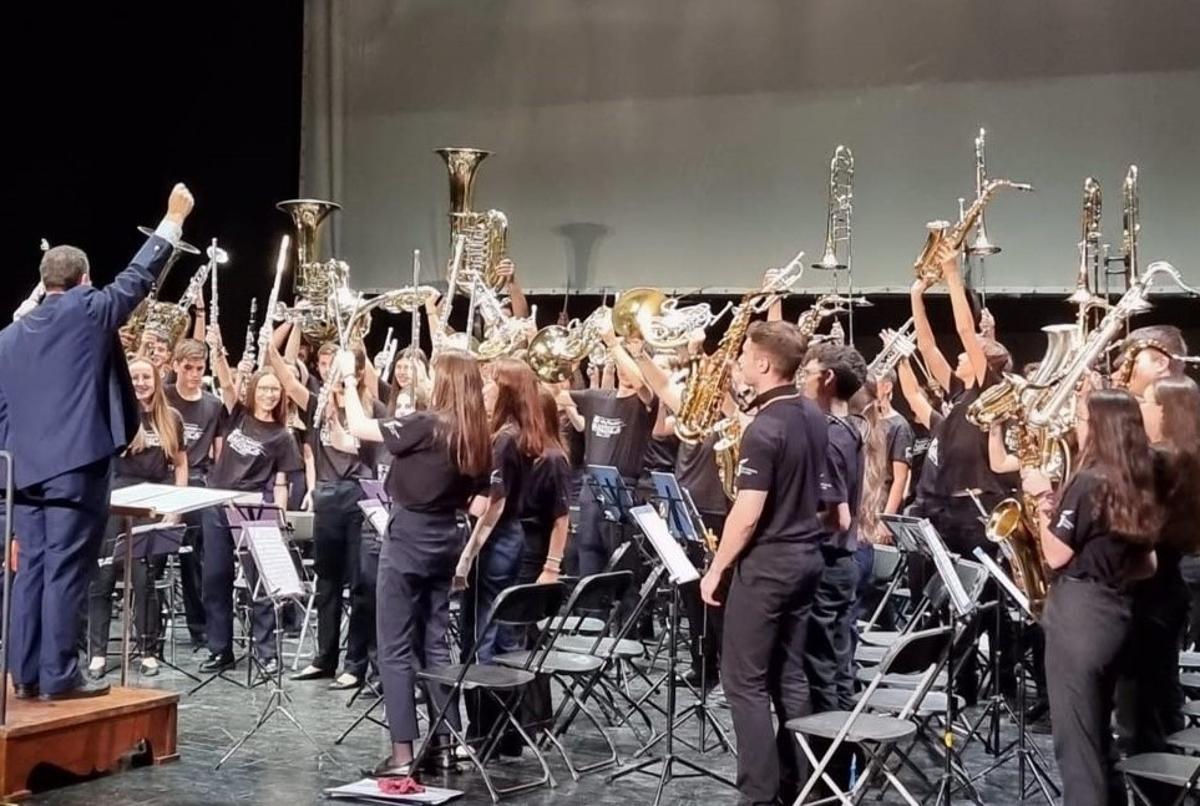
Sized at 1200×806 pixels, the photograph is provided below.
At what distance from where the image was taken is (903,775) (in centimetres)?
612

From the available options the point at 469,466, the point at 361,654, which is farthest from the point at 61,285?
the point at 361,654

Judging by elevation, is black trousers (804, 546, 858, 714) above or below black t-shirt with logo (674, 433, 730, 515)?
below

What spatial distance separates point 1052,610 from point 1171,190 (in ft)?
23.9

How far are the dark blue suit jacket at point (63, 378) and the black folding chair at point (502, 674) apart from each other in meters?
1.68

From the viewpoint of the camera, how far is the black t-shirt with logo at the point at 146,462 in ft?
25.6

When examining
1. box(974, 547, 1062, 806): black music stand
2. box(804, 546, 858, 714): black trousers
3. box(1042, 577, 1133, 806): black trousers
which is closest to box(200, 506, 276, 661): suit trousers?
box(804, 546, 858, 714): black trousers

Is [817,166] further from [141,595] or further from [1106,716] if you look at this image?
[1106,716]

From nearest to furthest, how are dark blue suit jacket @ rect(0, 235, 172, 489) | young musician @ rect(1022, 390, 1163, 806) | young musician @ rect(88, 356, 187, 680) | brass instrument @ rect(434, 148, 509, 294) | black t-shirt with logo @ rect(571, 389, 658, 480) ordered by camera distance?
young musician @ rect(1022, 390, 1163, 806)
dark blue suit jacket @ rect(0, 235, 172, 489)
young musician @ rect(88, 356, 187, 680)
black t-shirt with logo @ rect(571, 389, 658, 480)
brass instrument @ rect(434, 148, 509, 294)

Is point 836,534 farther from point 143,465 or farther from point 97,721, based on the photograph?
point 143,465

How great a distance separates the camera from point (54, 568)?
546cm

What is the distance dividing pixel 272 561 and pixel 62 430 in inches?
53.1

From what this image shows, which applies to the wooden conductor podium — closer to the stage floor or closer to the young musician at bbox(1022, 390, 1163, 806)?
the stage floor

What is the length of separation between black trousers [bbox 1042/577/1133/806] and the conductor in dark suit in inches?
145

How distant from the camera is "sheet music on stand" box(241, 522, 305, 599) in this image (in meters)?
6.34
